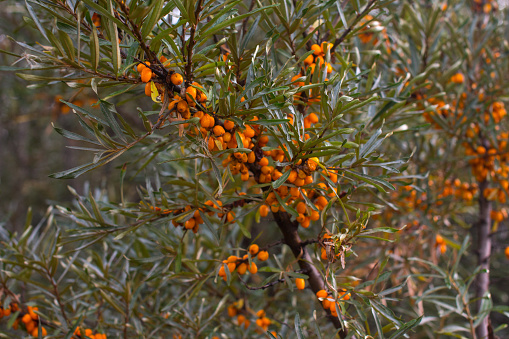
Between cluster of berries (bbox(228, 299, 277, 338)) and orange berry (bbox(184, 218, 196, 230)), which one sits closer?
orange berry (bbox(184, 218, 196, 230))

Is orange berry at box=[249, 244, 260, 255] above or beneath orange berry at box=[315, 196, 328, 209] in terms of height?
beneath

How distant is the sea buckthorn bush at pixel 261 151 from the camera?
496mm

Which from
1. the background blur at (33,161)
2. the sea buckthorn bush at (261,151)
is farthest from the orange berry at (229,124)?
the background blur at (33,161)

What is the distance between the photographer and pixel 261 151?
23.9 inches

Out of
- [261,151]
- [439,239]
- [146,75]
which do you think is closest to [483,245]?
[439,239]

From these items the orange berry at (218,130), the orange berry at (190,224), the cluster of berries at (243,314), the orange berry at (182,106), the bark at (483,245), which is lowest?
the bark at (483,245)

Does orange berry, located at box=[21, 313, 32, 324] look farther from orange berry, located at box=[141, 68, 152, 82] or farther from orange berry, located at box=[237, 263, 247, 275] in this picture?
orange berry, located at box=[141, 68, 152, 82]

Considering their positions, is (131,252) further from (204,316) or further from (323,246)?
(323,246)

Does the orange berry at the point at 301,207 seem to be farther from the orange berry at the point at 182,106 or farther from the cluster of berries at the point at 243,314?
the cluster of berries at the point at 243,314

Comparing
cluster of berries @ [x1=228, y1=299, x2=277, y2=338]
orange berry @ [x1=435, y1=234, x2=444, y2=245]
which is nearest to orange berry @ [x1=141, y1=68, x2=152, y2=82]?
cluster of berries @ [x1=228, y1=299, x2=277, y2=338]

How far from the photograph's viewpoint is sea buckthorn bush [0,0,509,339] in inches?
19.5

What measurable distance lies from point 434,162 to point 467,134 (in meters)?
0.15

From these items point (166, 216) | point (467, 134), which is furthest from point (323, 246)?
point (467, 134)

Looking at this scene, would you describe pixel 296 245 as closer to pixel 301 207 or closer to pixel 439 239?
pixel 301 207
